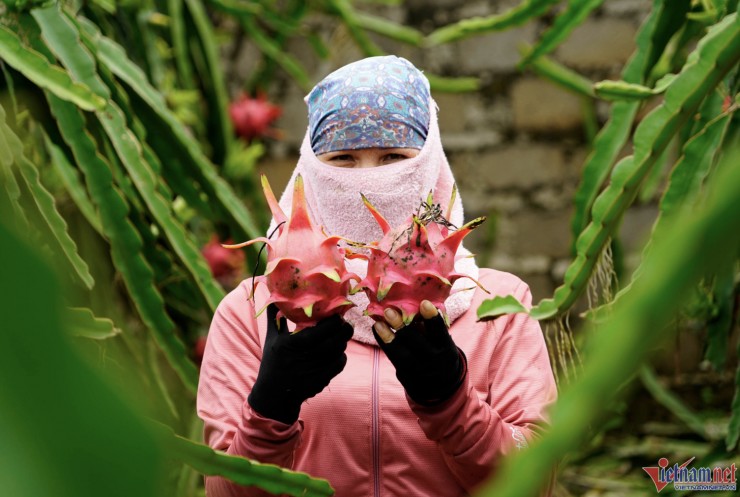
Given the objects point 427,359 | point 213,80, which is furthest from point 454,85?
point 427,359

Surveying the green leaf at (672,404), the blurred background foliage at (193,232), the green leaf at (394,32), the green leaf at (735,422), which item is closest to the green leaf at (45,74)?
the blurred background foliage at (193,232)

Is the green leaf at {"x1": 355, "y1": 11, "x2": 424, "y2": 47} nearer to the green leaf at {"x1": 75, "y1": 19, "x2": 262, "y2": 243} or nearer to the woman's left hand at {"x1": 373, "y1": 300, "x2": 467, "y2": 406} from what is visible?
the green leaf at {"x1": 75, "y1": 19, "x2": 262, "y2": 243}

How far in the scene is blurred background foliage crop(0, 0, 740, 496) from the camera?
33 centimetres

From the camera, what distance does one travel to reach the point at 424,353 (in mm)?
968

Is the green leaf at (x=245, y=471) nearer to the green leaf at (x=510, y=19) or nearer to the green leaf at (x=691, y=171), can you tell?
the green leaf at (x=691, y=171)

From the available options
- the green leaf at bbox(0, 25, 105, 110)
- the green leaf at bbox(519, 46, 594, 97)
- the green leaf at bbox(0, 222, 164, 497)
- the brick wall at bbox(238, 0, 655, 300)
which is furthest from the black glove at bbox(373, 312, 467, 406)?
the brick wall at bbox(238, 0, 655, 300)

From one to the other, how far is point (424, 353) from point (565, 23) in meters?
0.81

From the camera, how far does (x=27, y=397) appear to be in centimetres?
33

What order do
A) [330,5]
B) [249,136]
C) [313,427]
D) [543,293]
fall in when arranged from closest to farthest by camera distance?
[313,427]
[330,5]
[249,136]
[543,293]

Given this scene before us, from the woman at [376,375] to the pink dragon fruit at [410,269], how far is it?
0.13 metres

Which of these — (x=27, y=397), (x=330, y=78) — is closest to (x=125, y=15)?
(x=330, y=78)

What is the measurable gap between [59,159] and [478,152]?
5.59 feet

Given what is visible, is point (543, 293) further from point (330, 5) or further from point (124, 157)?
point (124, 157)

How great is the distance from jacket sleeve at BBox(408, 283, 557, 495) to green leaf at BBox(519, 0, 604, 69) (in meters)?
0.51
